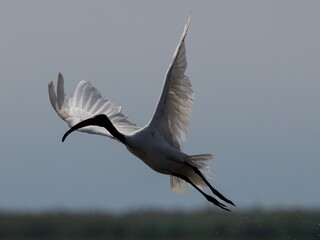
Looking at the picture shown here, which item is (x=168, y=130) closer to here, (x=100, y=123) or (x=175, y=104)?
(x=175, y=104)

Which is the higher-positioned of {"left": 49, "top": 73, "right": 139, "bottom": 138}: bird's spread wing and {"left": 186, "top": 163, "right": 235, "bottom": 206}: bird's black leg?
{"left": 49, "top": 73, "right": 139, "bottom": 138}: bird's spread wing

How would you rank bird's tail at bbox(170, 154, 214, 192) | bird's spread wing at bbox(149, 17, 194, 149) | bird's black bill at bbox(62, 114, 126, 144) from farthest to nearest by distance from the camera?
bird's tail at bbox(170, 154, 214, 192), bird's black bill at bbox(62, 114, 126, 144), bird's spread wing at bbox(149, 17, 194, 149)

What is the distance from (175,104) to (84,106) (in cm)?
156

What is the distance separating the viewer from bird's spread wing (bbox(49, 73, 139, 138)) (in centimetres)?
1697

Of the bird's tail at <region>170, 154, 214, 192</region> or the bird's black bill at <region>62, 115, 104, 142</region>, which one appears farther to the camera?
the bird's tail at <region>170, 154, 214, 192</region>

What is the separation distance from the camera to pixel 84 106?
56.7 feet

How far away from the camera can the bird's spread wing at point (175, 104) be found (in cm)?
1563

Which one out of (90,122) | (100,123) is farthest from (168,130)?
(90,122)

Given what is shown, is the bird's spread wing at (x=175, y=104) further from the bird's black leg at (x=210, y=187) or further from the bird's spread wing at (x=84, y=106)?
the bird's spread wing at (x=84, y=106)

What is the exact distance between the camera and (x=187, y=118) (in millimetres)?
16219

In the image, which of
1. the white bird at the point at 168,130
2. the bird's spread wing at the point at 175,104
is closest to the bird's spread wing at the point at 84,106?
the white bird at the point at 168,130

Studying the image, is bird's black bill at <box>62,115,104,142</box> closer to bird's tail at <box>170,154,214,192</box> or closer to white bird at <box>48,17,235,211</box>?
white bird at <box>48,17,235,211</box>

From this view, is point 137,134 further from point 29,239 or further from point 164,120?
point 29,239

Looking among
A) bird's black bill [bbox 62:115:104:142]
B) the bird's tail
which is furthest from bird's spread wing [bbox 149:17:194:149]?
bird's black bill [bbox 62:115:104:142]
